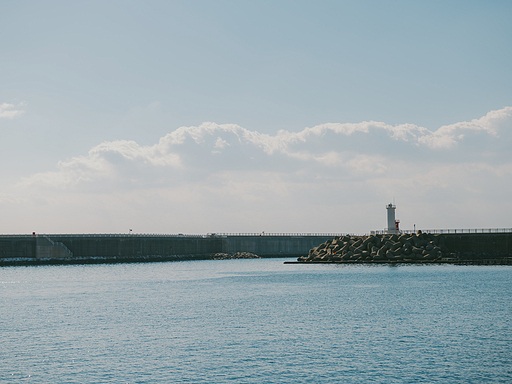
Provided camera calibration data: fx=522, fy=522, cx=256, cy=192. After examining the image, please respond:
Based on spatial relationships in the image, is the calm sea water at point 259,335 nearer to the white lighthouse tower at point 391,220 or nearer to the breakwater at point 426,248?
the breakwater at point 426,248

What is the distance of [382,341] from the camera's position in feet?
99.4

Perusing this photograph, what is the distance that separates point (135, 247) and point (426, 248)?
66507 millimetres

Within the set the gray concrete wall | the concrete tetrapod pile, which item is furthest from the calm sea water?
the gray concrete wall

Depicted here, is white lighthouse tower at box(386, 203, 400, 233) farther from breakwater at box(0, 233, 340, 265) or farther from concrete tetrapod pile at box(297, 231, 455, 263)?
breakwater at box(0, 233, 340, 265)

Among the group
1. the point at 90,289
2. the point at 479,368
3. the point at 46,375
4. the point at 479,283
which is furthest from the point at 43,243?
the point at 479,368

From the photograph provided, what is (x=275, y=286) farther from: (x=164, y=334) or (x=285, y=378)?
(x=285, y=378)

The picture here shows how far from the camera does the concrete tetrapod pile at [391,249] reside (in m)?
103

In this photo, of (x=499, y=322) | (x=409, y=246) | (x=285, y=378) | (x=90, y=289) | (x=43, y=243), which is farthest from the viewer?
(x=43, y=243)

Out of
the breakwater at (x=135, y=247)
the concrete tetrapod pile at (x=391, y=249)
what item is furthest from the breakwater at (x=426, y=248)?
the breakwater at (x=135, y=247)

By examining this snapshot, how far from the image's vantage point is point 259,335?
32.2 metres

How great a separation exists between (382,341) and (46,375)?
18.1m

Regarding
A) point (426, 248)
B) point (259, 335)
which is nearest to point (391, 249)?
point (426, 248)

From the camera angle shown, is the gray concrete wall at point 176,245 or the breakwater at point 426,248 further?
the gray concrete wall at point 176,245

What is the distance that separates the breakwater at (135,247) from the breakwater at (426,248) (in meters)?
41.6
